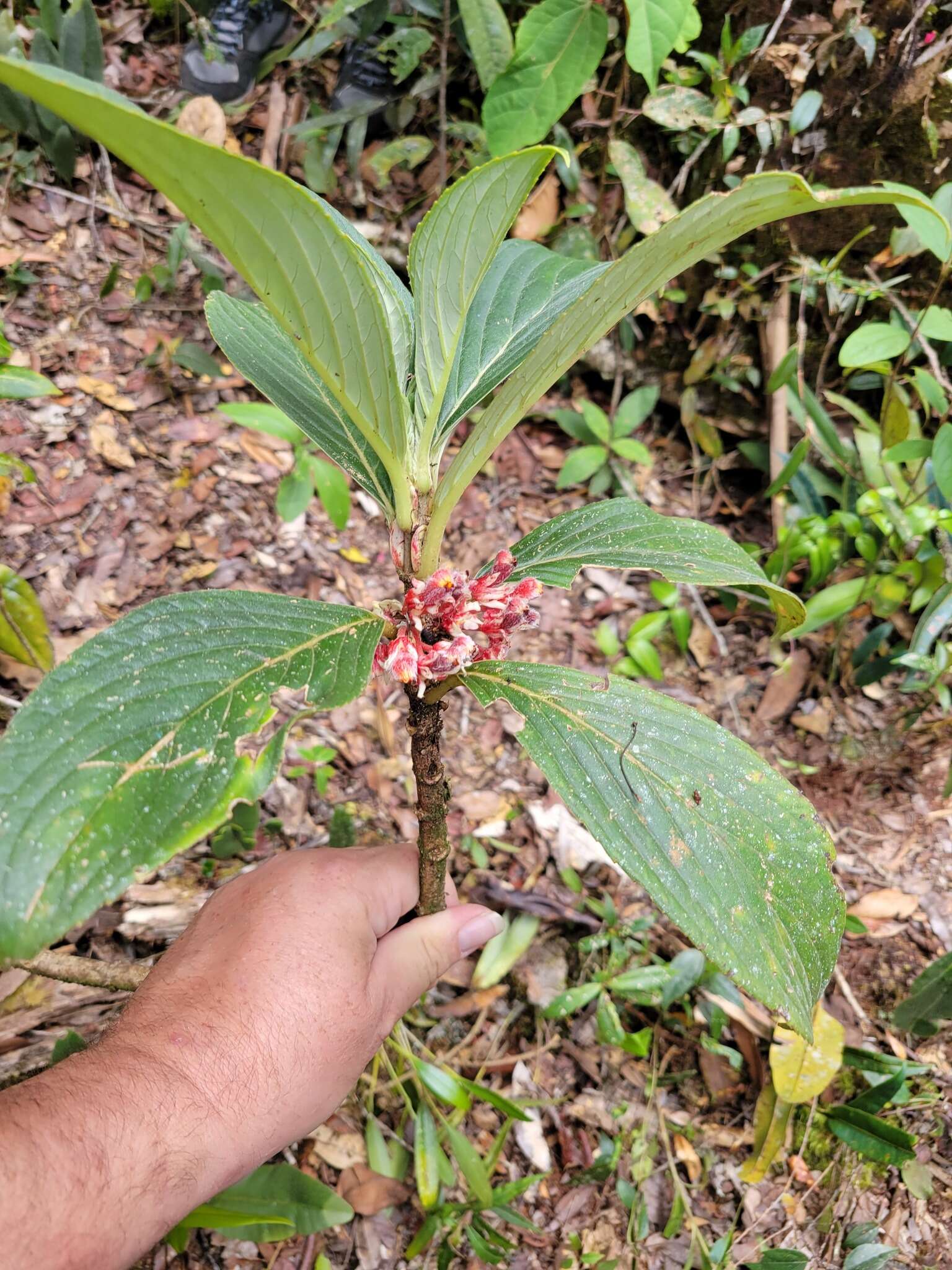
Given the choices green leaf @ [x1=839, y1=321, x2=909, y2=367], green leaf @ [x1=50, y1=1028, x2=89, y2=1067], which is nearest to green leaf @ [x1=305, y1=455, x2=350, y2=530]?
green leaf @ [x1=50, y1=1028, x2=89, y2=1067]

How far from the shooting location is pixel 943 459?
1.64 meters

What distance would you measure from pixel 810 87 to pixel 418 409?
209 cm

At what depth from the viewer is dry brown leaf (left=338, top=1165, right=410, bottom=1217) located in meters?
1.38

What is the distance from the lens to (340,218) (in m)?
0.85

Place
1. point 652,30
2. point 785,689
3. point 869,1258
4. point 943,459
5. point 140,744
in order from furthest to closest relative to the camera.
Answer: point 785,689, point 652,30, point 943,459, point 869,1258, point 140,744

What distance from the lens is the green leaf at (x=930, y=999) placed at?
145cm

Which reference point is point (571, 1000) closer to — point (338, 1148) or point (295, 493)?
point (338, 1148)

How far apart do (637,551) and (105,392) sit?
1986 millimetres

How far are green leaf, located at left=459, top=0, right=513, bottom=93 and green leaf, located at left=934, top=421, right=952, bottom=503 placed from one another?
5.01ft

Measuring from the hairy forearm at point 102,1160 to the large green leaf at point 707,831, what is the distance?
1.94 feet

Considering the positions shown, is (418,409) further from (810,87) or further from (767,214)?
(810,87)

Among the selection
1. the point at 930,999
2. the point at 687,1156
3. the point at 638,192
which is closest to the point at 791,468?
the point at 638,192

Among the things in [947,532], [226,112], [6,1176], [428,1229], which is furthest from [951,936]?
[226,112]

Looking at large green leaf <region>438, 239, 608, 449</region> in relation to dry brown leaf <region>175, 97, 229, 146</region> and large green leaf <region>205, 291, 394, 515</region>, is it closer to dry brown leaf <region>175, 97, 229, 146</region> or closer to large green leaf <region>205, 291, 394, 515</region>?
large green leaf <region>205, 291, 394, 515</region>
